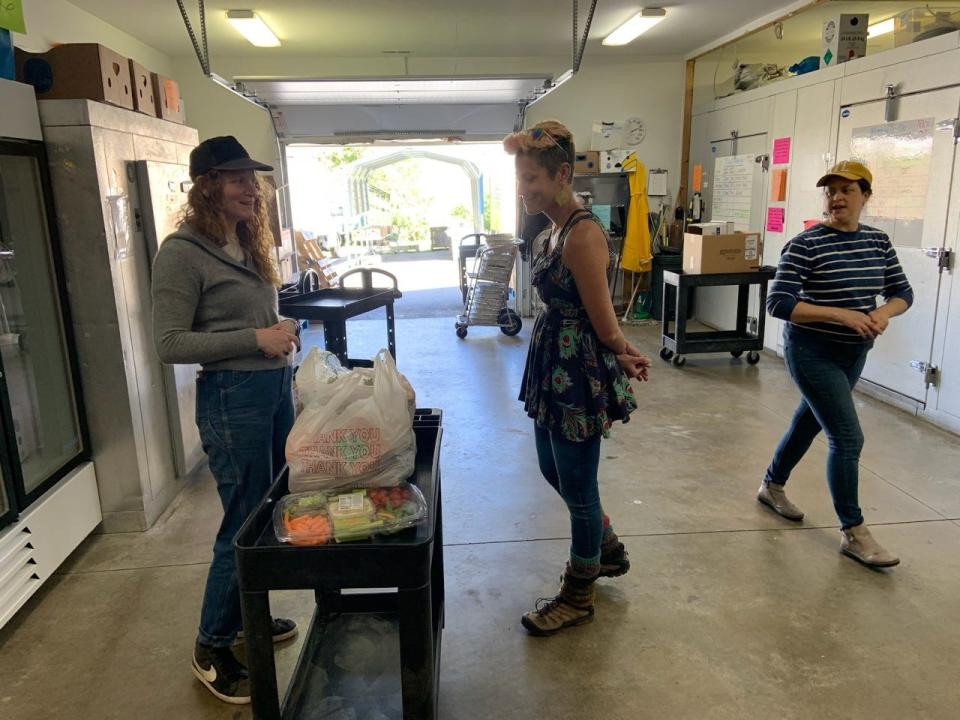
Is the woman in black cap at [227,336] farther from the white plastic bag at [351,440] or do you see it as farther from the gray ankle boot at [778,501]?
the gray ankle boot at [778,501]

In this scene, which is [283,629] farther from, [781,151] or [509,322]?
[781,151]

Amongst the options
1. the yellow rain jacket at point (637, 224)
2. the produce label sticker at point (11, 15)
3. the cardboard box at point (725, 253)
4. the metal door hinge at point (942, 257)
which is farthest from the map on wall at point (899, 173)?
the produce label sticker at point (11, 15)

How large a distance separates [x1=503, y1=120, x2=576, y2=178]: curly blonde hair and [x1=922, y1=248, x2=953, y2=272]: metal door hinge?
328 cm

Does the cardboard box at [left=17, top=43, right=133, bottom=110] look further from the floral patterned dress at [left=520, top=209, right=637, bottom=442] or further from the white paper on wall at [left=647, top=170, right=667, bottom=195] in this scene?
the white paper on wall at [left=647, top=170, right=667, bottom=195]

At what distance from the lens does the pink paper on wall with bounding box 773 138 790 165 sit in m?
5.83

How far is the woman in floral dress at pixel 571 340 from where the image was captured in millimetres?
1980

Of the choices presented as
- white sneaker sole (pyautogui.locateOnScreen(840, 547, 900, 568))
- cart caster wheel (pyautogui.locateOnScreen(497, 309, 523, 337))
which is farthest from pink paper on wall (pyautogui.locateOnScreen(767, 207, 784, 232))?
white sneaker sole (pyautogui.locateOnScreen(840, 547, 900, 568))

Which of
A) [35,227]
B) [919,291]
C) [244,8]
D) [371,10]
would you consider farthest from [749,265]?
[35,227]

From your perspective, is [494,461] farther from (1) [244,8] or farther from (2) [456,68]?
(2) [456,68]

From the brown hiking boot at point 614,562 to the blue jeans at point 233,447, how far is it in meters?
1.26

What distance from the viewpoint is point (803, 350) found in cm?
262

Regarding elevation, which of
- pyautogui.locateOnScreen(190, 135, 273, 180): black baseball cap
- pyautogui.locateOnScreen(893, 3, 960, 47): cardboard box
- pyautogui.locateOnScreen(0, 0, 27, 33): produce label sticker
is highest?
pyautogui.locateOnScreen(893, 3, 960, 47): cardboard box

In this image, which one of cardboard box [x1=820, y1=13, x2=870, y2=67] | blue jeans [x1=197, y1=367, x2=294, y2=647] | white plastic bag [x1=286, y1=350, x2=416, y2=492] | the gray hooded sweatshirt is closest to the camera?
white plastic bag [x1=286, y1=350, x2=416, y2=492]

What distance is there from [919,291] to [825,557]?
2.48m
